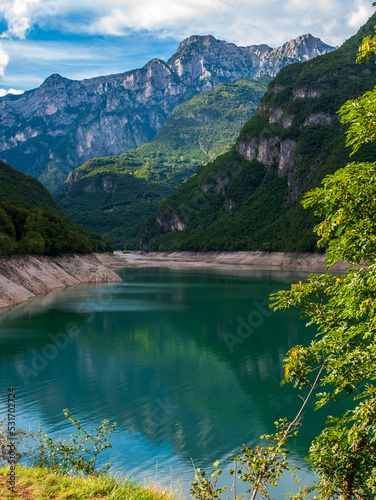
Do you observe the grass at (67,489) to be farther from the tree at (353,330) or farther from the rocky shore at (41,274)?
the rocky shore at (41,274)

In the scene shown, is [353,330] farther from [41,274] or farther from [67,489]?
[41,274]

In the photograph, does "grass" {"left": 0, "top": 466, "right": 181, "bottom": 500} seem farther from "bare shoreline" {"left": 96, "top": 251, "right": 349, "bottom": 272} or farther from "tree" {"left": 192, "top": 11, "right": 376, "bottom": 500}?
"bare shoreline" {"left": 96, "top": 251, "right": 349, "bottom": 272}

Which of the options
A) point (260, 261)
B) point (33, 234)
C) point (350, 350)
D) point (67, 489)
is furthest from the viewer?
point (260, 261)

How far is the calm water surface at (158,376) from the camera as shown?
20.0 meters

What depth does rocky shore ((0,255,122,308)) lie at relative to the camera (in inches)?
2456

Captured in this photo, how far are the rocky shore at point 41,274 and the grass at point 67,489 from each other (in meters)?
52.7

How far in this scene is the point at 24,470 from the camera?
36.7ft

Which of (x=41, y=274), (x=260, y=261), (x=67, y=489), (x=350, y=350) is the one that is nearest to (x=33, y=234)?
(x=41, y=274)

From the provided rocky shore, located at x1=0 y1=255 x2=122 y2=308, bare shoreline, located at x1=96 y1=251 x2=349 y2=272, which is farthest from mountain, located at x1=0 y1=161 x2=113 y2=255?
bare shoreline, located at x1=96 y1=251 x2=349 y2=272

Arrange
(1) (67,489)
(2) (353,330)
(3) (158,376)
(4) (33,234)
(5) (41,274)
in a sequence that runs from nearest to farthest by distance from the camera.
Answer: (2) (353,330) → (1) (67,489) → (3) (158,376) → (5) (41,274) → (4) (33,234)

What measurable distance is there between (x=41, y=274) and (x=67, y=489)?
231 feet

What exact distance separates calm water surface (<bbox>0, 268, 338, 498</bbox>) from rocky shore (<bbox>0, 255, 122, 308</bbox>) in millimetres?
4855

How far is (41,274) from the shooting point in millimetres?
76312

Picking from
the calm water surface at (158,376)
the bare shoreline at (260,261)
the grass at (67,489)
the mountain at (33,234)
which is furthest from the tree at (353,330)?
the bare shoreline at (260,261)
